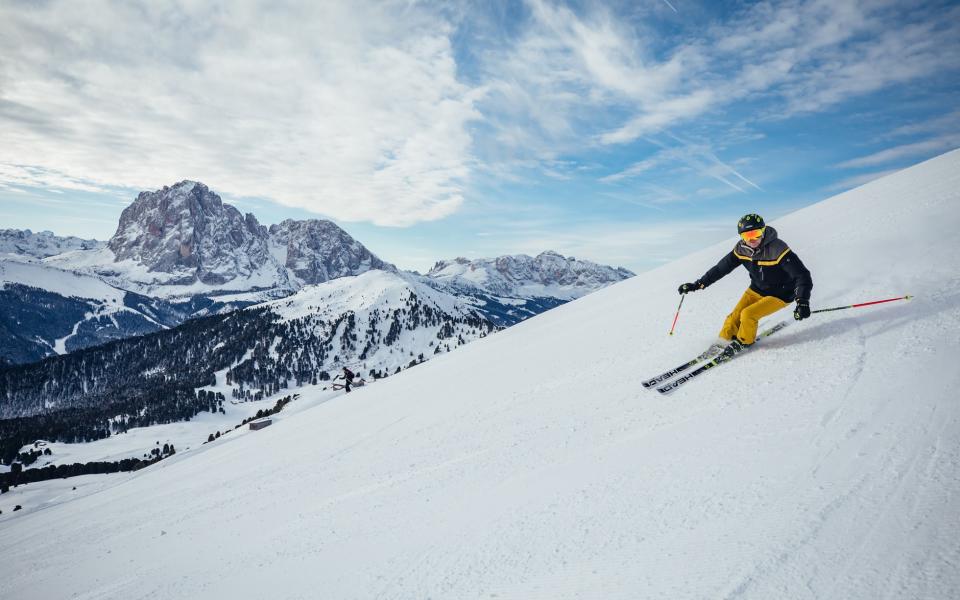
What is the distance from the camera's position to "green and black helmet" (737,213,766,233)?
305 inches

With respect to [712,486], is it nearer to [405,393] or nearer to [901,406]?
[901,406]

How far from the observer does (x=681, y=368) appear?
7539mm

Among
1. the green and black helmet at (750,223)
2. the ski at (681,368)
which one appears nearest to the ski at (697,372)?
the ski at (681,368)

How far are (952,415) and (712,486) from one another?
7.57ft

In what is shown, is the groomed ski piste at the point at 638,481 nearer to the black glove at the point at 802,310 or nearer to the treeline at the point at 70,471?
the black glove at the point at 802,310

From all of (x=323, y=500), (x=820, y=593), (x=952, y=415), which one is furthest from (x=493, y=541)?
(x=952, y=415)

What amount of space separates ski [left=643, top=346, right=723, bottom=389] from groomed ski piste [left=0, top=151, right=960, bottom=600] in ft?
0.65

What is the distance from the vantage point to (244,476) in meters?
11.2

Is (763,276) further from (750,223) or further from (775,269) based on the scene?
(750,223)

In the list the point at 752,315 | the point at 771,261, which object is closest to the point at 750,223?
the point at 771,261

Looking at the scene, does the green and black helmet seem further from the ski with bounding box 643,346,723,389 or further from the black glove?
the ski with bounding box 643,346,723,389

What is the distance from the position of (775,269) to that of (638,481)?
17.6ft

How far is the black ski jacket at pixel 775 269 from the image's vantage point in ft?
24.1

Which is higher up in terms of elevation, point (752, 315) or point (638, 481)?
point (752, 315)
